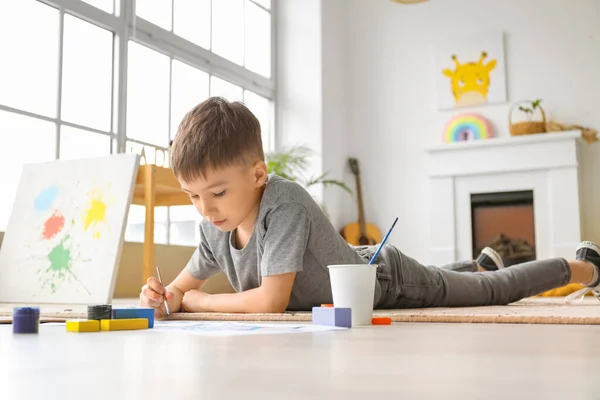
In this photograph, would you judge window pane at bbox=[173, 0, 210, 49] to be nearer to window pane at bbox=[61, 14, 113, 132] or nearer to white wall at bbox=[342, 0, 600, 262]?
window pane at bbox=[61, 14, 113, 132]

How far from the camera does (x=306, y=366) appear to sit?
64 centimetres

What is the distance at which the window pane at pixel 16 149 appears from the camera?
10.2ft

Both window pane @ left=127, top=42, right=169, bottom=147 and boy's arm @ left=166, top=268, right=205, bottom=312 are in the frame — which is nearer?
boy's arm @ left=166, top=268, right=205, bottom=312

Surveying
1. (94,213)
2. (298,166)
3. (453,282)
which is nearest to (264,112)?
(298,166)

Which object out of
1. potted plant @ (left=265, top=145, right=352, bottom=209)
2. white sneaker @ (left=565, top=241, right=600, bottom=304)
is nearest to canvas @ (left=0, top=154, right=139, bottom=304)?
white sneaker @ (left=565, top=241, right=600, bottom=304)

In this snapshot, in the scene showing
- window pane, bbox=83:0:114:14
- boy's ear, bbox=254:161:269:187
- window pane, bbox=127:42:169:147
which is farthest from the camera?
window pane, bbox=127:42:169:147

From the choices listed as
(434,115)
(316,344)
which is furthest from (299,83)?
(316,344)

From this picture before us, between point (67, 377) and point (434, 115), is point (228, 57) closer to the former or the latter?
point (434, 115)

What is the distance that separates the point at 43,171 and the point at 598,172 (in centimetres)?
399

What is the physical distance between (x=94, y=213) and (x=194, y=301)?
93cm

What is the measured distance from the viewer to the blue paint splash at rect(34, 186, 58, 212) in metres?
2.54

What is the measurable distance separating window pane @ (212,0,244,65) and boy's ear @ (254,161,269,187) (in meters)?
3.44

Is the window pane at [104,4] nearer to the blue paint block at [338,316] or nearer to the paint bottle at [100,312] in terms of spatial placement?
the paint bottle at [100,312]

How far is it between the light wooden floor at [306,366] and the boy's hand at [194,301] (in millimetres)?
541
